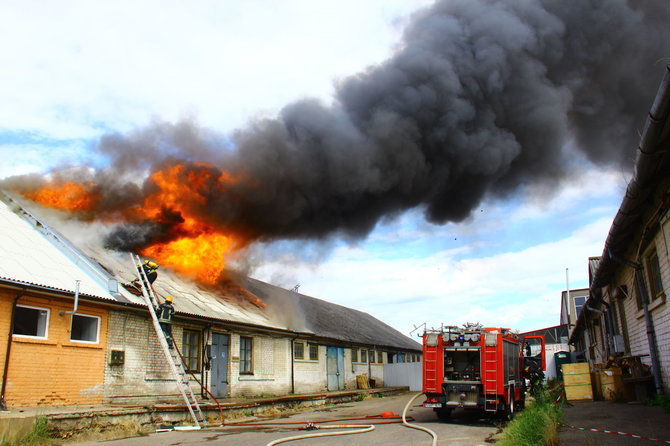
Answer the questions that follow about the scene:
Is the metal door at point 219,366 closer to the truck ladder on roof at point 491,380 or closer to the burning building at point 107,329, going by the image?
the burning building at point 107,329

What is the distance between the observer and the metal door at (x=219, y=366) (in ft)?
47.3

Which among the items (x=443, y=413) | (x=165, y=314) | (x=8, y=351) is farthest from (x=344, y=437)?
(x=8, y=351)

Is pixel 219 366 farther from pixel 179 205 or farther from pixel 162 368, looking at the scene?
pixel 179 205

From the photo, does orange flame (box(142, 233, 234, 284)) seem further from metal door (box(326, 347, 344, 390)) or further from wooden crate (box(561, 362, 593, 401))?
wooden crate (box(561, 362, 593, 401))

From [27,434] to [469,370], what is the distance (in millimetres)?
8577

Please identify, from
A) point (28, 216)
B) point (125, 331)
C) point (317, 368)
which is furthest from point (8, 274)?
point (317, 368)

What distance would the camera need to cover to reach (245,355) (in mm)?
16062

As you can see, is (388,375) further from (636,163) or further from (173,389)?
(636,163)

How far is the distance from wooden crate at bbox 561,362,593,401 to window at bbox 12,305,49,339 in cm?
1128

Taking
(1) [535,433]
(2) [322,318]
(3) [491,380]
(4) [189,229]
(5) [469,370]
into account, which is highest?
(4) [189,229]

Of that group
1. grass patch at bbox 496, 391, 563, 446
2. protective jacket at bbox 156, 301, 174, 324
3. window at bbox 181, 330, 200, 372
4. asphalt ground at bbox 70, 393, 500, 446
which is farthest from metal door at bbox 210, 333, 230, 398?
grass patch at bbox 496, 391, 563, 446

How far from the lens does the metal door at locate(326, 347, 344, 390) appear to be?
2136 centimetres

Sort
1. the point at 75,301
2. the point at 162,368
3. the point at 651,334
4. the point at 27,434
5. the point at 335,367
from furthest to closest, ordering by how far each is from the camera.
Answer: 1. the point at 335,367
2. the point at 162,368
3. the point at 75,301
4. the point at 651,334
5. the point at 27,434

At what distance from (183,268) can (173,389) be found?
4.78 metres
